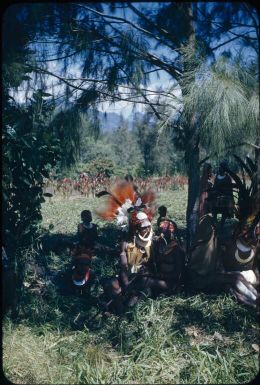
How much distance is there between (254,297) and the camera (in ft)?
11.1

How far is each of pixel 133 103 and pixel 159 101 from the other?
0.30 m

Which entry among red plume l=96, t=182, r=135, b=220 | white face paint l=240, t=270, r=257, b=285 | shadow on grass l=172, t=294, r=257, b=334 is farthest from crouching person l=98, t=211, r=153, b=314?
white face paint l=240, t=270, r=257, b=285

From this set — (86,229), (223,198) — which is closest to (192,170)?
(223,198)

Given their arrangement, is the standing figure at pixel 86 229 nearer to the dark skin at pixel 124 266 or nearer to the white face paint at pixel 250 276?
the dark skin at pixel 124 266

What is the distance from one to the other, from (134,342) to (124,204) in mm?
1411

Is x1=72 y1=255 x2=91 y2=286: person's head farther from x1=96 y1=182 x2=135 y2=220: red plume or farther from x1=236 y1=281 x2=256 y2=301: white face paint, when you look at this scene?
x1=236 y1=281 x2=256 y2=301: white face paint

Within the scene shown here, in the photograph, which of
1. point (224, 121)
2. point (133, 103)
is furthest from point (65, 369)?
point (133, 103)

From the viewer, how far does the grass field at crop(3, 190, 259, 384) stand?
2.67 meters

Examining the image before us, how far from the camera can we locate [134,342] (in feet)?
10.1

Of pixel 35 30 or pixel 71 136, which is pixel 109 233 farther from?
pixel 35 30

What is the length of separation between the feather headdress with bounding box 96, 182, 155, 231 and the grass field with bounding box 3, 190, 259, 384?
87cm

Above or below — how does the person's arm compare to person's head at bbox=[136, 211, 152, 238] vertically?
below

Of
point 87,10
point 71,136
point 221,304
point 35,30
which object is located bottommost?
point 221,304

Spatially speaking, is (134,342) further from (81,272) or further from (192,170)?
(192,170)
